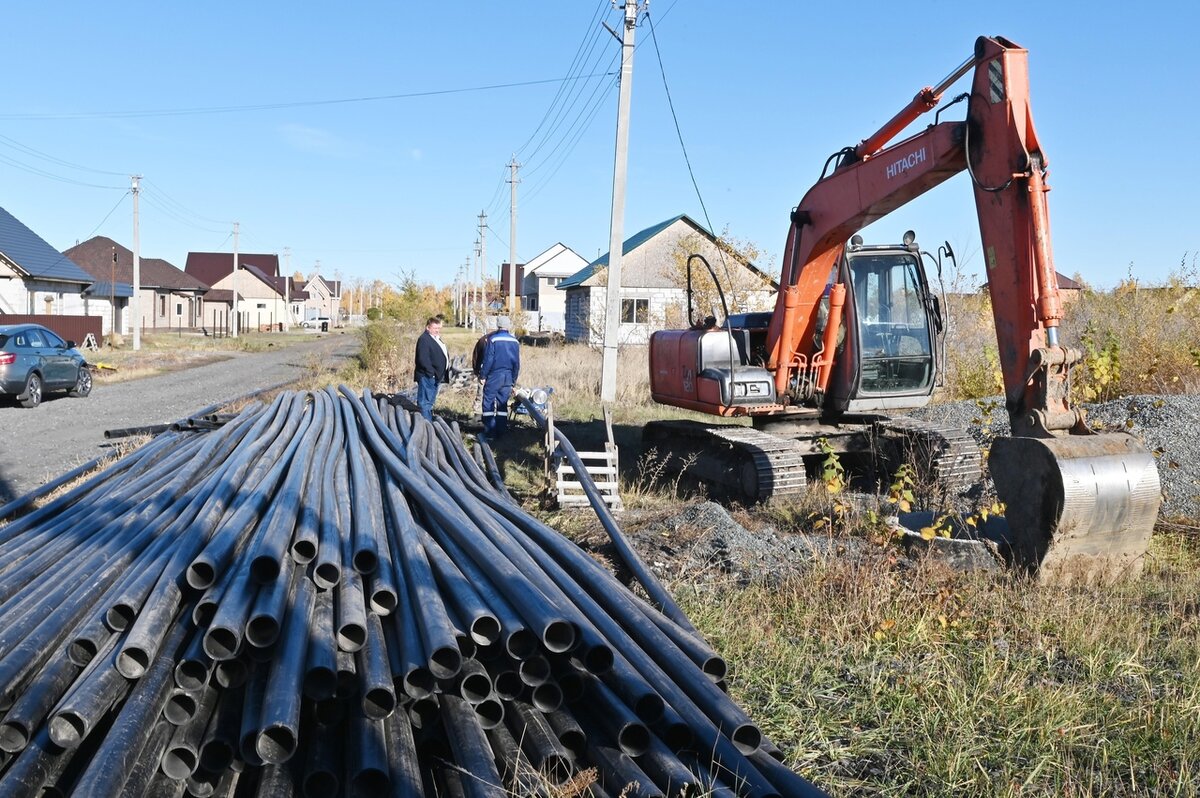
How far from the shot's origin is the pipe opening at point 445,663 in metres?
3.97

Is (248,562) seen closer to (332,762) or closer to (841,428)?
(332,762)

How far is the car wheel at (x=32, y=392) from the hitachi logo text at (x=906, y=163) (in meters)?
16.0

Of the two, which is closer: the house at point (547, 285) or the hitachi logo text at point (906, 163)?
the hitachi logo text at point (906, 163)

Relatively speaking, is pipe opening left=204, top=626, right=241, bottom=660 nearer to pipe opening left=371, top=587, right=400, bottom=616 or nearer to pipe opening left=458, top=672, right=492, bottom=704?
pipe opening left=371, top=587, right=400, bottom=616

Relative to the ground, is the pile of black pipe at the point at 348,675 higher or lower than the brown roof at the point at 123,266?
lower

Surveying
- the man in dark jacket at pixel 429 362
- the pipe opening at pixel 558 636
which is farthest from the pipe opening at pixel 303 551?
the man in dark jacket at pixel 429 362

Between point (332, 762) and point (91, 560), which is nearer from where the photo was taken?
point (332, 762)

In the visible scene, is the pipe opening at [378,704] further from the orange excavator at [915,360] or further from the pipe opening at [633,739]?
the orange excavator at [915,360]

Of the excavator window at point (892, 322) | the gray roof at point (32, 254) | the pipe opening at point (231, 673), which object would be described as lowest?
the pipe opening at point (231, 673)

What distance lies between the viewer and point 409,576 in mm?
→ 4891

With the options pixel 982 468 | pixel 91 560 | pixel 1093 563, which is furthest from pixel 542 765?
pixel 982 468

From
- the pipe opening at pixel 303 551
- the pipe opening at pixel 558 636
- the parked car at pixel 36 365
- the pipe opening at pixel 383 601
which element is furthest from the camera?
the parked car at pixel 36 365

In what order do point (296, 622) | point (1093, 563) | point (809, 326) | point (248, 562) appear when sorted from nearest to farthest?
point (296, 622) → point (248, 562) → point (1093, 563) → point (809, 326)

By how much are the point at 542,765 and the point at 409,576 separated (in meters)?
1.37
